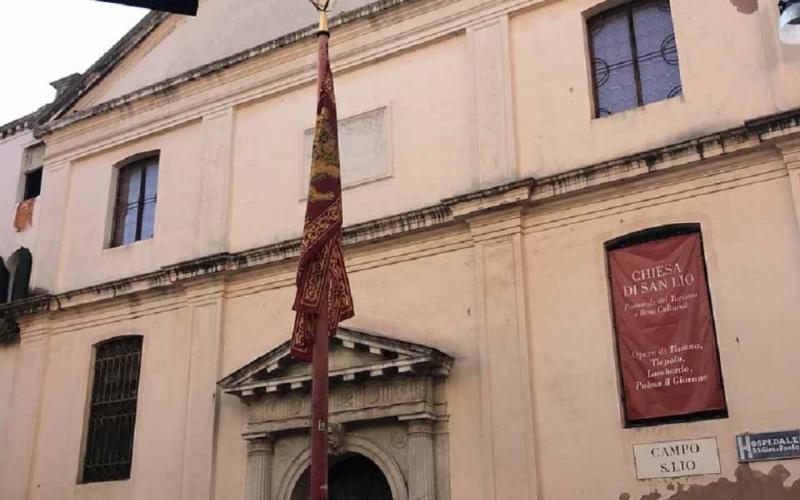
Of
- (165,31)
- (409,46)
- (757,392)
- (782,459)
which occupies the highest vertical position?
(165,31)

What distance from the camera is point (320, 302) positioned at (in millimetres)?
7645

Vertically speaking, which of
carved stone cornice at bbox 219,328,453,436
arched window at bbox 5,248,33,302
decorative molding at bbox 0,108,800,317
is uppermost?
arched window at bbox 5,248,33,302

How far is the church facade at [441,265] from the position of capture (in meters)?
10.1

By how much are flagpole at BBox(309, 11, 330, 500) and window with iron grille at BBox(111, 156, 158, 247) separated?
8.68 metres

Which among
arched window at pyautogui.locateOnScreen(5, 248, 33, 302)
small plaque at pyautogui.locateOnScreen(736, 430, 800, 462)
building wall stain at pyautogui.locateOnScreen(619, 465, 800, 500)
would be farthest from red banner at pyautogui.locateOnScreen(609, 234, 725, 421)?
arched window at pyautogui.locateOnScreen(5, 248, 33, 302)

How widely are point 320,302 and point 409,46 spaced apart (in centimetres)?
685

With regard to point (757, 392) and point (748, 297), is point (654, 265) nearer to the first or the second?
point (748, 297)

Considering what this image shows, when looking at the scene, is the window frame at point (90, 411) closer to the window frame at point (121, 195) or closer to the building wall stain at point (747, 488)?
the window frame at point (121, 195)

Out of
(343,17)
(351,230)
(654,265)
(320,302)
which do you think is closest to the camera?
(320,302)

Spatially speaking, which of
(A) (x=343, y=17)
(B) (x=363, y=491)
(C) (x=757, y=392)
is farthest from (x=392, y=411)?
(A) (x=343, y=17)

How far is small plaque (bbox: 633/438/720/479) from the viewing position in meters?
9.51

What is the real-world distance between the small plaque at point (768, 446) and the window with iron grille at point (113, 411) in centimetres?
914

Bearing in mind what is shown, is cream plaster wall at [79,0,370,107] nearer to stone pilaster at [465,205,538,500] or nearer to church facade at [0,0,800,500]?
church facade at [0,0,800,500]

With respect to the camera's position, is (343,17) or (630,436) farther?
(343,17)
